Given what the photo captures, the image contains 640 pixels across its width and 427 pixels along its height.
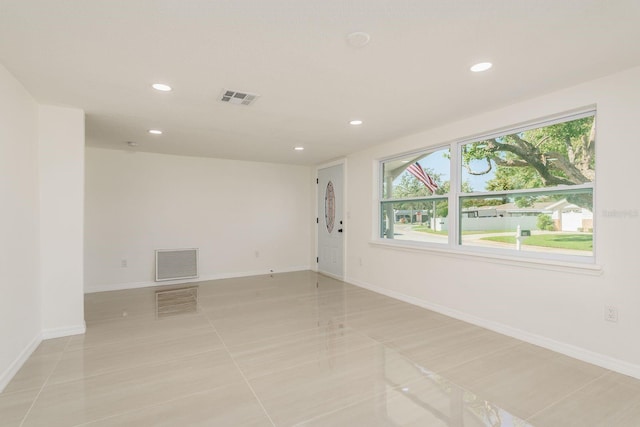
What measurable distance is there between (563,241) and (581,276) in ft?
1.20

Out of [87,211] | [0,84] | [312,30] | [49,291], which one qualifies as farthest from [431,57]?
[87,211]

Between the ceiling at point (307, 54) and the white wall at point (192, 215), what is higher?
the ceiling at point (307, 54)

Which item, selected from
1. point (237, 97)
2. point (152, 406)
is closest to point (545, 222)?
point (237, 97)

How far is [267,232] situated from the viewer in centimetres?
630

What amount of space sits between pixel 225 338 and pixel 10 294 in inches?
66.6

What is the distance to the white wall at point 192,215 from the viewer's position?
16.2ft

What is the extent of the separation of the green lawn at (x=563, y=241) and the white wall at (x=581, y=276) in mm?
190

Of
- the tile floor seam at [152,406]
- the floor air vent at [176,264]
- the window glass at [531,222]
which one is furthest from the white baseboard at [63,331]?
the window glass at [531,222]

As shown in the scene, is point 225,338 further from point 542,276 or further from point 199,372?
point 542,276

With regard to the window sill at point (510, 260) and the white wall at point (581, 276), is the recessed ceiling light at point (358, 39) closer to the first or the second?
the white wall at point (581, 276)

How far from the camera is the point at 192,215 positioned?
560 centimetres

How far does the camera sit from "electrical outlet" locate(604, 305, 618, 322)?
7.88 ft

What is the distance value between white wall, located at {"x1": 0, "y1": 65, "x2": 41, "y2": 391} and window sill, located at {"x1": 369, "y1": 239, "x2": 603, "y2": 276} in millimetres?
4012

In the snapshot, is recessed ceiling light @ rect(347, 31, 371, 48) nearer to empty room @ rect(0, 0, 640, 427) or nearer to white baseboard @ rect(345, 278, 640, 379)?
empty room @ rect(0, 0, 640, 427)
